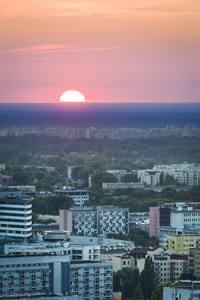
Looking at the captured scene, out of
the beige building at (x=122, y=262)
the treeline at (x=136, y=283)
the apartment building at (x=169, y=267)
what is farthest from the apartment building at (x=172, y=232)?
the treeline at (x=136, y=283)

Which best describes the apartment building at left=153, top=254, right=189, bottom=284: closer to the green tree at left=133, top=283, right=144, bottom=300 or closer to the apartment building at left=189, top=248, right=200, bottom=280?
the apartment building at left=189, top=248, right=200, bottom=280

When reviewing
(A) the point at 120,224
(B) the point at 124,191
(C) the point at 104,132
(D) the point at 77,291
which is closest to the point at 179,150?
(C) the point at 104,132

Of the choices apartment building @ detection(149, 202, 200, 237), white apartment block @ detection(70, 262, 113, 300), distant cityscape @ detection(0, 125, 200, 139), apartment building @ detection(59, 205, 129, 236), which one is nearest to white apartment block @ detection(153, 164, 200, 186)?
apartment building @ detection(59, 205, 129, 236)

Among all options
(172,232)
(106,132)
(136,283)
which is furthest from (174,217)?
(106,132)

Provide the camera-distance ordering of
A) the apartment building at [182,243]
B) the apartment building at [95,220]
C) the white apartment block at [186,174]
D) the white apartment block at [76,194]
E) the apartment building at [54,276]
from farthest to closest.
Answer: the white apartment block at [186,174] < the white apartment block at [76,194] < the apartment building at [95,220] < the apartment building at [182,243] < the apartment building at [54,276]

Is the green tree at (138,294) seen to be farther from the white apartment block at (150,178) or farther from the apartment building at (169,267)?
the white apartment block at (150,178)

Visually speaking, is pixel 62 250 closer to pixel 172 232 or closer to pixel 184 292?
pixel 184 292
